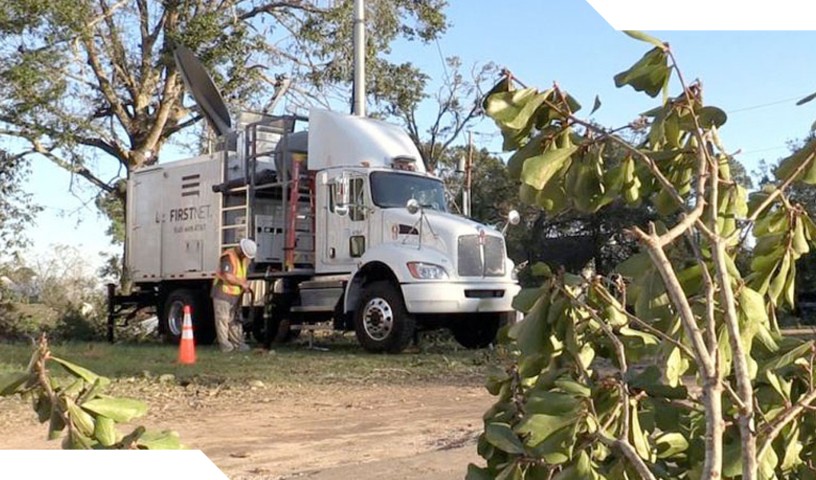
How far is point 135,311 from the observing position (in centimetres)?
1953

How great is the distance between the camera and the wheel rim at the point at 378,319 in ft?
45.4

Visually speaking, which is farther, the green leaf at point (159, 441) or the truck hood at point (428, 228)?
the truck hood at point (428, 228)

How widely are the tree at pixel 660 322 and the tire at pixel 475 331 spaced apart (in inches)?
506

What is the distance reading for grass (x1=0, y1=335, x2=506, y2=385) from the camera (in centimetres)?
1066

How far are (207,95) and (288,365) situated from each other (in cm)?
799

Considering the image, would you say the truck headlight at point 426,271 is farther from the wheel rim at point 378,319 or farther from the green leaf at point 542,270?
the green leaf at point 542,270

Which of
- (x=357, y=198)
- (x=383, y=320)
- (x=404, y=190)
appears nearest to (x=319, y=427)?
(x=383, y=320)

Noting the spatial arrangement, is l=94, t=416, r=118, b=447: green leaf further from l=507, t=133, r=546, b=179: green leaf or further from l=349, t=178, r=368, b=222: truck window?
l=349, t=178, r=368, b=222: truck window

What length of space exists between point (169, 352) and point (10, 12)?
1115 centimetres

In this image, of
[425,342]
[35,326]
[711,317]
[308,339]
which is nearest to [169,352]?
[308,339]

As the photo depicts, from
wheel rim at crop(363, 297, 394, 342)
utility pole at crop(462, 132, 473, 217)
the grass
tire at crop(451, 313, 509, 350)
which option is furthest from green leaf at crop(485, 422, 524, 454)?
tire at crop(451, 313, 509, 350)

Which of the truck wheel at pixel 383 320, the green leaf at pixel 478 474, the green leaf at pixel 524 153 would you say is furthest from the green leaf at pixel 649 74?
the truck wheel at pixel 383 320

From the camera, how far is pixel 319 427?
296 inches

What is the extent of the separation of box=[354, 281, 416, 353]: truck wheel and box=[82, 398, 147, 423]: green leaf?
464 inches
